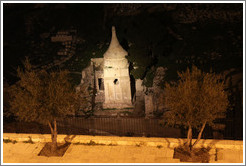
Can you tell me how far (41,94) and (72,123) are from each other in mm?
7163

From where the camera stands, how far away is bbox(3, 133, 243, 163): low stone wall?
1236 cm

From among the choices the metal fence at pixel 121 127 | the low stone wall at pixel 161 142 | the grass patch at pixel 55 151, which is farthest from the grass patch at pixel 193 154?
the metal fence at pixel 121 127

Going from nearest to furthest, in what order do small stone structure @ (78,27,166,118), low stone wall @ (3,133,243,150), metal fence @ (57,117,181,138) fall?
low stone wall @ (3,133,243,150), metal fence @ (57,117,181,138), small stone structure @ (78,27,166,118)

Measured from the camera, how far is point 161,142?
13.2 m

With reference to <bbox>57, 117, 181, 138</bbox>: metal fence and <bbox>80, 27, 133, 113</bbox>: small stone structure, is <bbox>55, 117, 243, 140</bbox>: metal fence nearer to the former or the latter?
<bbox>57, 117, 181, 138</bbox>: metal fence

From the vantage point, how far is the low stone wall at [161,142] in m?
12.4

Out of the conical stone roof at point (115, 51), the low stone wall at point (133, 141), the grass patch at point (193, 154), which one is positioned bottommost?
the grass patch at point (193, 154)

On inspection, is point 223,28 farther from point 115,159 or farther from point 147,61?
point 115,159

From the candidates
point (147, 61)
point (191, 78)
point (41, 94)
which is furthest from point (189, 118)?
point (147, 61)

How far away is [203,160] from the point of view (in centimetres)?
1223

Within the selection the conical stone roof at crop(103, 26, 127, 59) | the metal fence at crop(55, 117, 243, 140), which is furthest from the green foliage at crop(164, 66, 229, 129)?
the conical stone roof at crop(103, 26, 127, 59)

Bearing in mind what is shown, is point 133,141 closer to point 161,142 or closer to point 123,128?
point 161,142

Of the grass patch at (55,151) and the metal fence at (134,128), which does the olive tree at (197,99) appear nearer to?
the grass patch at (55,151)

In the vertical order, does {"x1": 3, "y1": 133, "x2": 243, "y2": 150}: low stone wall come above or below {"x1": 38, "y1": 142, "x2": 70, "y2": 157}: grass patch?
above
